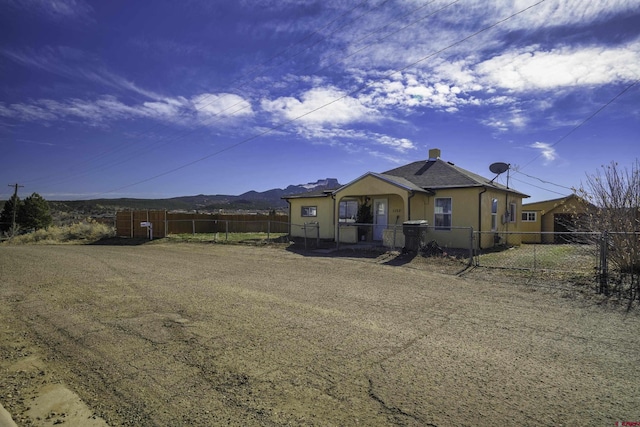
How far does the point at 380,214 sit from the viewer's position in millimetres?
17812

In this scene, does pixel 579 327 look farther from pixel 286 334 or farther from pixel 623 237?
pixel 623 237

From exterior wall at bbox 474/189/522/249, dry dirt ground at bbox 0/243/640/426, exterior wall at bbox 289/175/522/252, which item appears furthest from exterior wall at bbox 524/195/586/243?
dry dirt ground at bbox 0/243/640/426

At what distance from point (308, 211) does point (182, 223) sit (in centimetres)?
1398

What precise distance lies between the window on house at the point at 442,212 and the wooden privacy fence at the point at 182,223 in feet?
26.8

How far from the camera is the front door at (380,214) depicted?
17.6 meters

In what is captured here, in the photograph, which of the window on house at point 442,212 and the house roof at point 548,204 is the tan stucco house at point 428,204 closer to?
the window on house at point 442,212

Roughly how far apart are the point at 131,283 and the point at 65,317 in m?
2.69

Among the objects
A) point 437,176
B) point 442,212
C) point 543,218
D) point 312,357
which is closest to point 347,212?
point 437,176

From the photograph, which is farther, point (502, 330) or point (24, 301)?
point (24, 301)

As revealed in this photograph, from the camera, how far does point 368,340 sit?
4.61 m

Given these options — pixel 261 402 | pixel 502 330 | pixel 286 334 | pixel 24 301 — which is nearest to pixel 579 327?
pixel 502 330

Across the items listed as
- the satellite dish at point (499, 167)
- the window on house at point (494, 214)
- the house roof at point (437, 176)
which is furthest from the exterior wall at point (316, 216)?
the satellite dish at point (499, 167)

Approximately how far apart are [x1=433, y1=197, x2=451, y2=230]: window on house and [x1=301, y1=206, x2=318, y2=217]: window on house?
7.04 meters

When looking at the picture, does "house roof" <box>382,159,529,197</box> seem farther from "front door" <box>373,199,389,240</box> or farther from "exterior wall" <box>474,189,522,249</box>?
"front door" <box>373,199,389,240</box>
